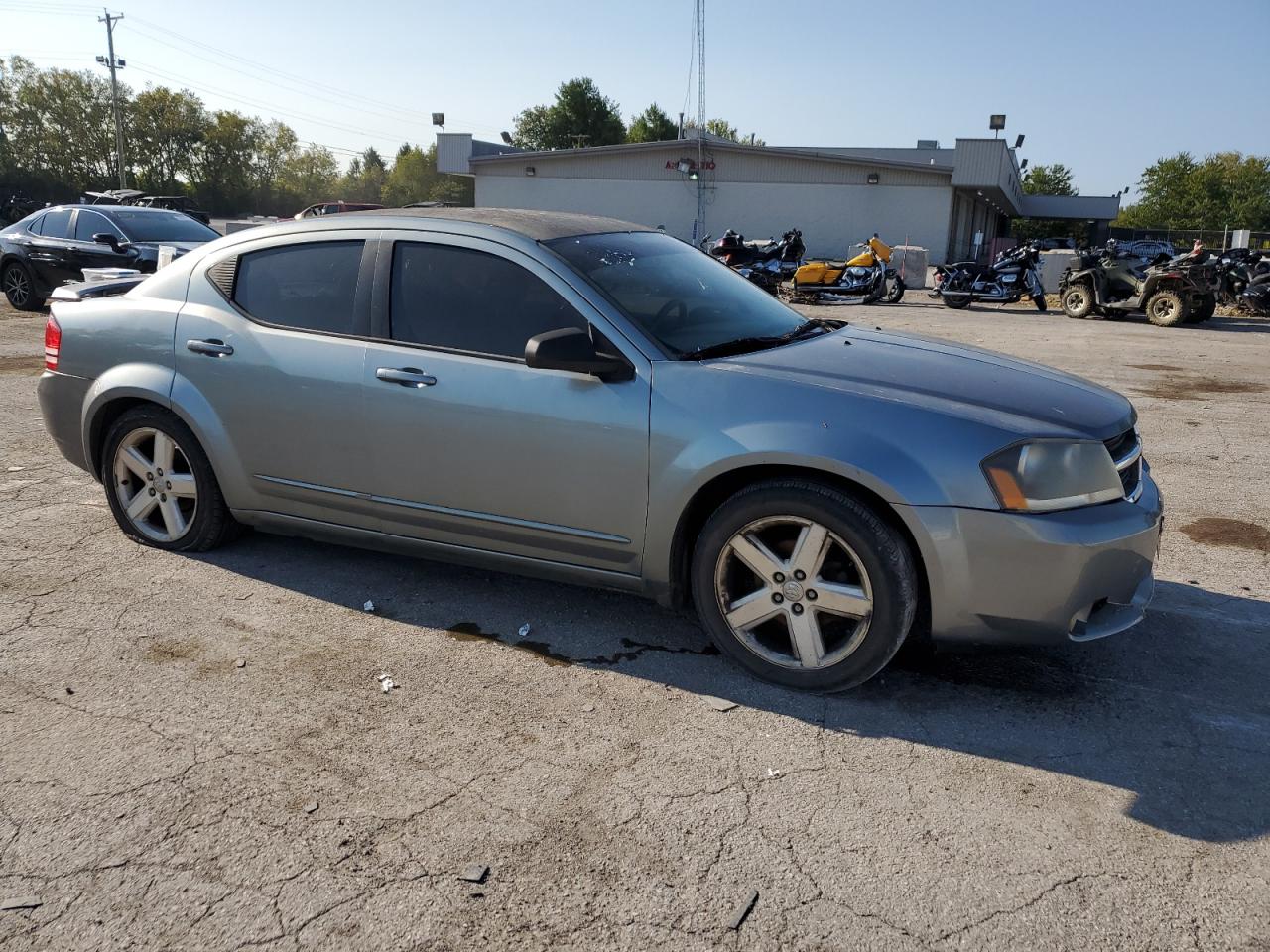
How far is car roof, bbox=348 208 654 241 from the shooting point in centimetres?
421

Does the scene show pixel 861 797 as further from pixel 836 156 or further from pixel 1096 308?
pixel 836 156

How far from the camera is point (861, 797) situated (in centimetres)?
296

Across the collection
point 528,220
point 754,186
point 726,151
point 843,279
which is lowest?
point 843,279

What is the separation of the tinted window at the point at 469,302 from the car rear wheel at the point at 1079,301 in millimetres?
18148

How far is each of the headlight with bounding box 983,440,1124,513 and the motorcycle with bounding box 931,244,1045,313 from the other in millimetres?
18984

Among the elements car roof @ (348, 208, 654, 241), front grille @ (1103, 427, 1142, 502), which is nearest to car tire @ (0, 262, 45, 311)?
car roof @ (348, 208, 654, 241)

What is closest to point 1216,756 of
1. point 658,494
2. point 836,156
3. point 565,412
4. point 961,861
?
point 961,861

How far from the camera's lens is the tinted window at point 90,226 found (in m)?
14.4

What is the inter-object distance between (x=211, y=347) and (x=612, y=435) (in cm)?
206

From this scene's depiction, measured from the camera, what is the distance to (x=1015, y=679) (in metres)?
3.73

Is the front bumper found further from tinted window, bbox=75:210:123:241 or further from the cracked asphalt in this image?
tinted window, bbox=75:210:123:241

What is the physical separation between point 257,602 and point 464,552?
1002 millimetres

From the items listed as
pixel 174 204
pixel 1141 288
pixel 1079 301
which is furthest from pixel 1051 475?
pixel 174 204

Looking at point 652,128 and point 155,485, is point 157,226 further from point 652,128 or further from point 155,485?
point 652,128
